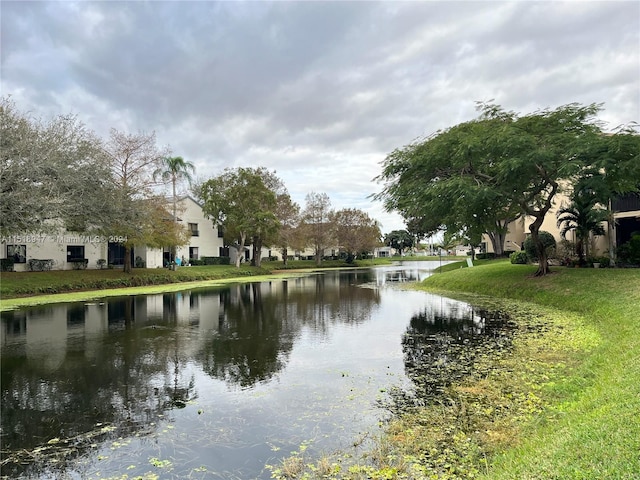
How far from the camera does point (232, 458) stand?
500 cm

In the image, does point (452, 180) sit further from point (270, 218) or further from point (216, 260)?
point (216, 260)

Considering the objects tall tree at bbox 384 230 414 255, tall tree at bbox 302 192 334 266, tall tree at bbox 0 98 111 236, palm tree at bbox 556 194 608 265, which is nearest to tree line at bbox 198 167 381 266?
tall tree at bbox 302 192 334 266

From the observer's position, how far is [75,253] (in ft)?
118

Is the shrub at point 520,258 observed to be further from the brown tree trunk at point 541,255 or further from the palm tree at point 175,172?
the palm tree at point 175,172

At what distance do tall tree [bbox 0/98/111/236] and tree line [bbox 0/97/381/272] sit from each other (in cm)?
5

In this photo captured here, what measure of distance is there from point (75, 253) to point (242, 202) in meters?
16.4

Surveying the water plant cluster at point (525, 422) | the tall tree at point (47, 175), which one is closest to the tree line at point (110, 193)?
the tall tree at point (47, 175)

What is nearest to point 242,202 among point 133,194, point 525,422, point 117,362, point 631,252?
point 133,194

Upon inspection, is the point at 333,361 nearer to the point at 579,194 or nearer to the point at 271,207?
the point at 579,194

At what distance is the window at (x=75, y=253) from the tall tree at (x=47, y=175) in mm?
7952

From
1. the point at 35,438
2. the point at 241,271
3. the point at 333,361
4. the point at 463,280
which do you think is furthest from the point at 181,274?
the point at 35,438

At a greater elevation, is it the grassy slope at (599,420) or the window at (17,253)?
the window at (17,253)

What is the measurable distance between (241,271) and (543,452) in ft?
134

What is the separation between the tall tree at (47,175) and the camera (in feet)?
73.7
